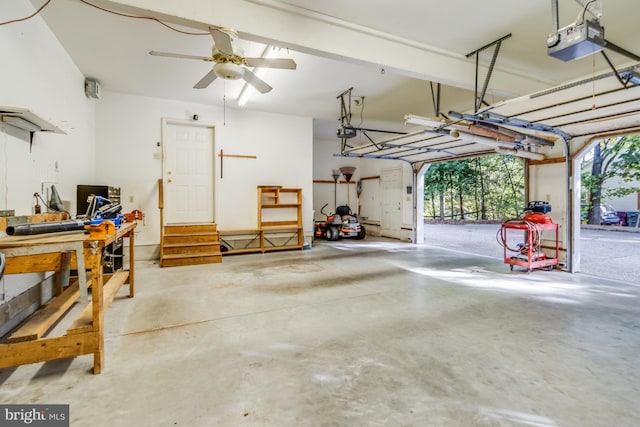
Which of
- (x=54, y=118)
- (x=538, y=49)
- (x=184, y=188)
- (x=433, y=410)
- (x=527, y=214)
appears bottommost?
(x=433, y=410)

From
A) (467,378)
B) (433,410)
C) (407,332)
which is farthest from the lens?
(407,332)

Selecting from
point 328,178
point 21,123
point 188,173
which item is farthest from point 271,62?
point 328,178

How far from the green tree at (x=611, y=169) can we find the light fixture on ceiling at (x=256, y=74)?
13.8 meters

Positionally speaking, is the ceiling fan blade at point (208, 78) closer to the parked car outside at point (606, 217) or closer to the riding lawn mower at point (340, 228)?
the riding lawn mower at point (340, 228)

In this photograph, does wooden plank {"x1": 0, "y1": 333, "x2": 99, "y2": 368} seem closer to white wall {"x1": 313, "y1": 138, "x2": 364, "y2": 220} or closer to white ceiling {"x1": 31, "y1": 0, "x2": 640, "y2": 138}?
white ceiling {"x1": 31, "y1": 0, "x2": 640, "y2": 138}

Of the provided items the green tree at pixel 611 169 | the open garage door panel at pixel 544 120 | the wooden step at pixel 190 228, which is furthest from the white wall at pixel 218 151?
the green tree at pixel 611 169

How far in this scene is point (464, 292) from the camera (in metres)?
4.05

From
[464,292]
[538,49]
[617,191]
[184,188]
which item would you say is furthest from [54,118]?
[617,191]

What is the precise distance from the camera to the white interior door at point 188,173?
646 centimetres

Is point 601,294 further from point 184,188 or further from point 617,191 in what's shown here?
point 617,191

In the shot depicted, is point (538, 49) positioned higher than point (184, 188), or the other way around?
point (538, 49)

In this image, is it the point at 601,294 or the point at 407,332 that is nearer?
the point at 407,332

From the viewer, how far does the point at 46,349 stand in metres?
1.96

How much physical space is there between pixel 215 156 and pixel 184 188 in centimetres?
101
